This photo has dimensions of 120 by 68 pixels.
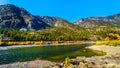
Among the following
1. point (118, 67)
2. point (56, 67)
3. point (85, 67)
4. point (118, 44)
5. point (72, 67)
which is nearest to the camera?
point (118, 67)

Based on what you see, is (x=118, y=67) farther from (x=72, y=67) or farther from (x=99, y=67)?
(x=72, y=67)

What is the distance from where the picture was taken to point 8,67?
66625 millimetres

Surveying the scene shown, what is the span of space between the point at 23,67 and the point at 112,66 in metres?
26.8

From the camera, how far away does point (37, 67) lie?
65375mm

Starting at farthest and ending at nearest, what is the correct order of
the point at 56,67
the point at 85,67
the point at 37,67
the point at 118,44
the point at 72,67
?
the point at 118,44
the point at 37,67
the point at 56,67
the point at 72,67
the point at 85,67

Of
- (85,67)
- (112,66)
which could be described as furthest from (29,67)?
(112,66)

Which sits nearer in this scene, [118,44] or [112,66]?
[112,66]

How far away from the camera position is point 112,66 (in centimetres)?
4891

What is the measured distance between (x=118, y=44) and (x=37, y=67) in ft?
284

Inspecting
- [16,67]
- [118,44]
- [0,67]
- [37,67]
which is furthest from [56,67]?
[118,44]

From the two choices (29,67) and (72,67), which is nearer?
(72,67)

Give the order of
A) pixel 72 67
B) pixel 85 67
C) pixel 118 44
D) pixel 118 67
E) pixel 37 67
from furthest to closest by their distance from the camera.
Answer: pixel 118 44 → pixel 37 67 → pixel 72 67 → pixel 85 67 → pixel 118 67

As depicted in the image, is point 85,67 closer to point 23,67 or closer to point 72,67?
point 72,67

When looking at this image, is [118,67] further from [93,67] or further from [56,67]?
[56,67]
